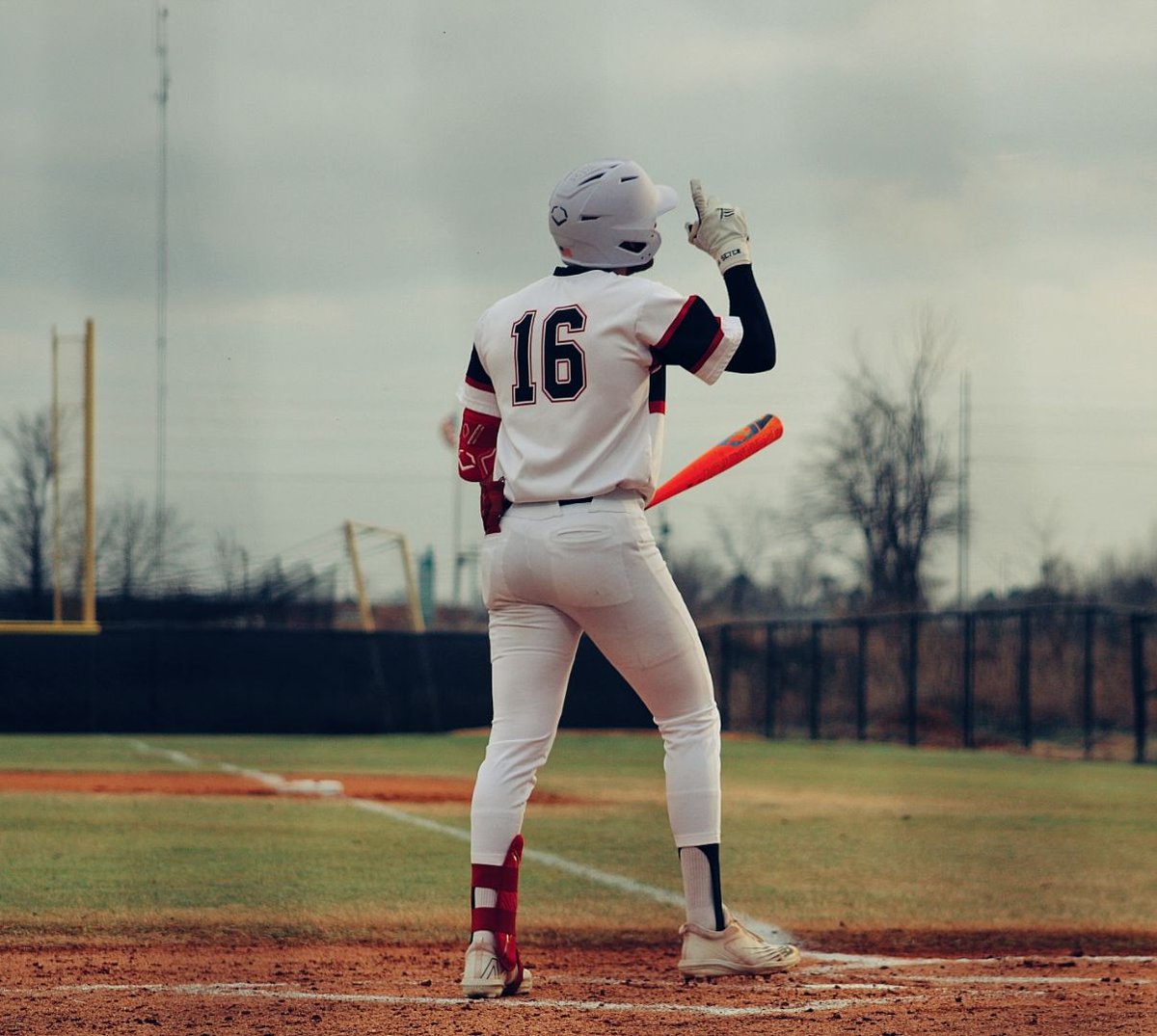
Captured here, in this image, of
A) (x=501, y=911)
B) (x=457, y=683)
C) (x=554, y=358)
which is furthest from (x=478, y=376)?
(x=457, y=683)

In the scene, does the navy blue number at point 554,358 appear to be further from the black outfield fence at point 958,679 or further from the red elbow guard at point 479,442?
the black outfield fence at point 958,679

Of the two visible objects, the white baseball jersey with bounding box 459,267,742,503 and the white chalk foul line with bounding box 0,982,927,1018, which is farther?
the white baseball jersey with bounding box 459,267,742,503

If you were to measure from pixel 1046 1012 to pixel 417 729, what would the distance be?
21.2 m

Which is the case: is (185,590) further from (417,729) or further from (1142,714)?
(1142,714)

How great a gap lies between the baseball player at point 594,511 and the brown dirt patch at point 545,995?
0.20m

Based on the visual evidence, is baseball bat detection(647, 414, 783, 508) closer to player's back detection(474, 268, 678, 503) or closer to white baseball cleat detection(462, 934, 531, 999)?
player's back detection(474, 268, 678, 503)

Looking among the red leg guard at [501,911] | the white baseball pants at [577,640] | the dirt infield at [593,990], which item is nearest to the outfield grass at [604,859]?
the dirt infield at [593,990]

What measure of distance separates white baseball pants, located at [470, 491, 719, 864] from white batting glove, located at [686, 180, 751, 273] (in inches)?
25.2

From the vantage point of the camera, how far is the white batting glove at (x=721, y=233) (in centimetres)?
418

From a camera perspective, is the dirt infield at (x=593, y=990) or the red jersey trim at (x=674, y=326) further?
the red jersey trim at (x=674, y=326)

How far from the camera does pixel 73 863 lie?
712 centimetres

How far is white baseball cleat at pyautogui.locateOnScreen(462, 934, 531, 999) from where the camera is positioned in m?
3.95

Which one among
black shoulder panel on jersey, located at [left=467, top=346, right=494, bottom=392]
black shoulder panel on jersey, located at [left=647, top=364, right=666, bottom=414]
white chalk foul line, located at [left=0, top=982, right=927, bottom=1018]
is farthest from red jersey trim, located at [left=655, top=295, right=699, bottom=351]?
white chalk foul line, located at [left=0, top=982, right=927, bottom=1018]

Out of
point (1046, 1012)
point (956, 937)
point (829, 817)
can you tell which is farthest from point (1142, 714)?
point (1046, 1012)
